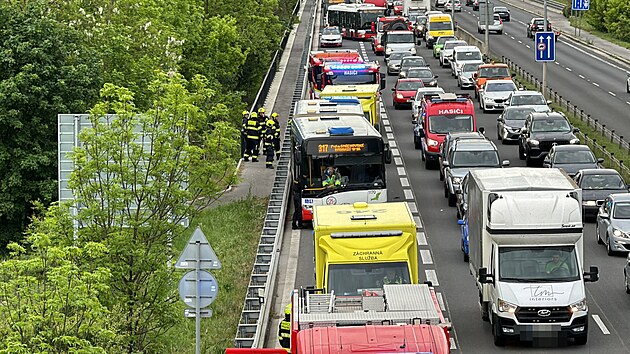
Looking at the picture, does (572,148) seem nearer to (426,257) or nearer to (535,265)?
(426,257)

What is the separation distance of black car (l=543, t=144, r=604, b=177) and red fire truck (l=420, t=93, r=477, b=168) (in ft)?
14.8

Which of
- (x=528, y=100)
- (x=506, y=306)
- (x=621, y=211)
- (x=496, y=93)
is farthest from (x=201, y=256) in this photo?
(x=496, y=93)

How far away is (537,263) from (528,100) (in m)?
28.4

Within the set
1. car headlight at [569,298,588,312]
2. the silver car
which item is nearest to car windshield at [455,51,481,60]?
the silver car

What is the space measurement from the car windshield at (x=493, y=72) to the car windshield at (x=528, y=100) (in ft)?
28.0

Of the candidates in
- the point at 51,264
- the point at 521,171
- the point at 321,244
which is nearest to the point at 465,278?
the point at 521,171

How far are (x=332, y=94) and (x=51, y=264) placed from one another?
2368cm

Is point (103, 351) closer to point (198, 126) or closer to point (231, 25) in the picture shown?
point (198, 126)

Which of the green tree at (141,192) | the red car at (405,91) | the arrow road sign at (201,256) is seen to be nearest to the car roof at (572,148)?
the green tree at (141,192)

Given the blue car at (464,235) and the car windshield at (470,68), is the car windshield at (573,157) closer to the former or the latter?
the blue car at (464,235)

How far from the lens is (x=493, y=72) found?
60.8 m

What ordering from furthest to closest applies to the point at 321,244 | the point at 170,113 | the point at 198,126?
the point at 198,126 → the point at 170,113 → the point at 321,244

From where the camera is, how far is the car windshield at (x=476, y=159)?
38094 mm

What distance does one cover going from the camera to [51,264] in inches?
944
